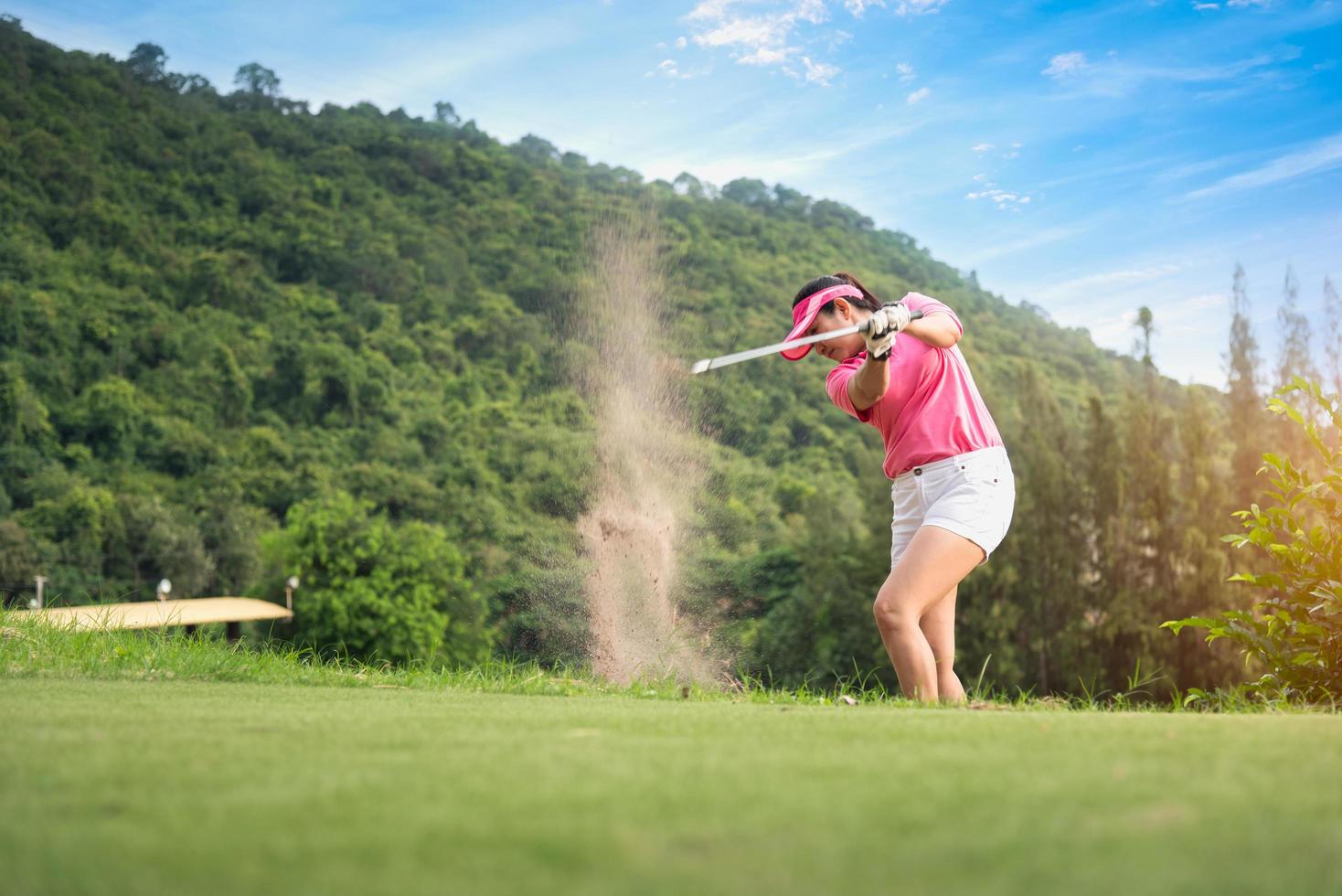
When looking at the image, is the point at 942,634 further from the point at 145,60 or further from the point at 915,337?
the point at 145,60

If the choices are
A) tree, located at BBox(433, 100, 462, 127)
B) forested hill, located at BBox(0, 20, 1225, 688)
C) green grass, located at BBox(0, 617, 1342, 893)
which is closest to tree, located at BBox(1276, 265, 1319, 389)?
forested hill, located at BBox(0, 20, 1225, 688)

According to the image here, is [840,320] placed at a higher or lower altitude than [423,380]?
lower

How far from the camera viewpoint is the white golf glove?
3.71 m

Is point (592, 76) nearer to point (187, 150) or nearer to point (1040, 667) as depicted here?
point (187, 150)

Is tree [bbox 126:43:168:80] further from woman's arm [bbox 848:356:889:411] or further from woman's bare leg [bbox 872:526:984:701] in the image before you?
woman's bare leg [bbox 872:526:984:701]

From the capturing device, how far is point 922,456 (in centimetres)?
405

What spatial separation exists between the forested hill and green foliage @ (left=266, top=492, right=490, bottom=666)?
31 centimetres

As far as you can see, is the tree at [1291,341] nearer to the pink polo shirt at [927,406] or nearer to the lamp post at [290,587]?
the lamp post at [290,587]

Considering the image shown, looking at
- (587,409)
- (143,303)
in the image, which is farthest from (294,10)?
(587,409)

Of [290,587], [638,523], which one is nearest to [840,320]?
[638,523]

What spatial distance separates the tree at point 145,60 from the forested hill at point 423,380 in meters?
0.23

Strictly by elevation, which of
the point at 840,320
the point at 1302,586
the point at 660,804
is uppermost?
the point at 840,320

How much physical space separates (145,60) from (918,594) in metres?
77.9

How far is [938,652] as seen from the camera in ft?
13.9
